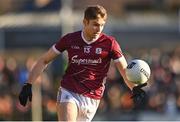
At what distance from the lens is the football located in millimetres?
9742

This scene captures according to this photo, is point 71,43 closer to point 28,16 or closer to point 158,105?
point 158,105

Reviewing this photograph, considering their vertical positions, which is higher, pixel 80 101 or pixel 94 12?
pixel 94 12

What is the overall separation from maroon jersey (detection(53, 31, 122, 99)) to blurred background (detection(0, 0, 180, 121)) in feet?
23.6

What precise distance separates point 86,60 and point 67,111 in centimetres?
67

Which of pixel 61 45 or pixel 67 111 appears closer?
pixel 67 111

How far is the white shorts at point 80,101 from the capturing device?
31.7 ft

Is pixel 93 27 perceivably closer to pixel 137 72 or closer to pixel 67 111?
pixel 137 72

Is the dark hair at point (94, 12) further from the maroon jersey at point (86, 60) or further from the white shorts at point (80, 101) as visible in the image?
the white shorts at point (80, 101)

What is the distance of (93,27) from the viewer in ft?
31.4

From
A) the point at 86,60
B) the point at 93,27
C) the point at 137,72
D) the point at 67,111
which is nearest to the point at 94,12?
the point at 93,27

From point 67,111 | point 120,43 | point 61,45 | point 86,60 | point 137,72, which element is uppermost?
point 61,45

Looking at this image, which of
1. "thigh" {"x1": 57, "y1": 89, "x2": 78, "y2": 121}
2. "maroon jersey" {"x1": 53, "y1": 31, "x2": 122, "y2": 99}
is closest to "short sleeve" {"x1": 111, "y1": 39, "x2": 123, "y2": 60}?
"maroon jersey" {"x1": 53, "y1": 31, "x2": 122, "y2": 99}

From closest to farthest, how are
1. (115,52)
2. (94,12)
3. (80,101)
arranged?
(94,12) → (80,101) → (115,52)

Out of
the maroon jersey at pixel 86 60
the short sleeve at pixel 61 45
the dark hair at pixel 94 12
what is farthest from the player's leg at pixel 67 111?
the dark hair at pixel 94 12
